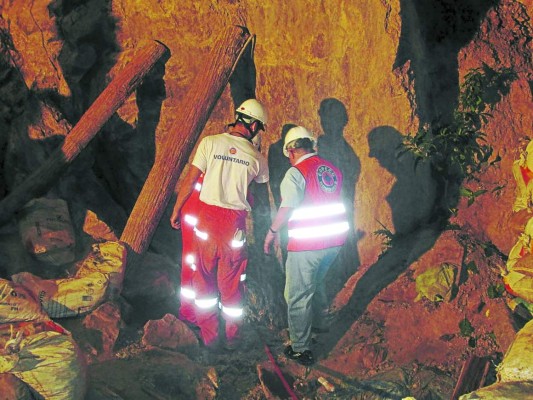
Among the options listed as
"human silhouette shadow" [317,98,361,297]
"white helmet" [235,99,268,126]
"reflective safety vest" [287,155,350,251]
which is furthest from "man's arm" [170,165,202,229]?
"human silhouette shadow" [317,98,361,297]

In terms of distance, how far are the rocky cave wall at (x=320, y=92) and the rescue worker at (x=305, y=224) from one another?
601 mm

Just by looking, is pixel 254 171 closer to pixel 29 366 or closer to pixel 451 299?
pixel 451 299

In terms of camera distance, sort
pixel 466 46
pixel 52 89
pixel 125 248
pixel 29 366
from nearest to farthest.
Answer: pixel 29 366
pixel 125 248
pixel 466 46
pixel 52 89

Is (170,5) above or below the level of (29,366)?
above

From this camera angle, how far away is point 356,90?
5.54 m

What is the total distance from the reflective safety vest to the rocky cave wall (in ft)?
2.69

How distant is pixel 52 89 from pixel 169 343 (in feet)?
9.83

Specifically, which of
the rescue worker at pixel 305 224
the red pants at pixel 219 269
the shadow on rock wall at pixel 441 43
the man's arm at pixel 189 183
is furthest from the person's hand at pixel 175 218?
Result: the shadow on rock wall at pixel 441 43

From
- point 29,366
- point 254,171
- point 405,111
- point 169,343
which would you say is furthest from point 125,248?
point 405,111

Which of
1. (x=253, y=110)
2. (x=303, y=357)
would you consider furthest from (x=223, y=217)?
(x=303, y=357)

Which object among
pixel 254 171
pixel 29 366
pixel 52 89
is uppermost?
pixel 52 89

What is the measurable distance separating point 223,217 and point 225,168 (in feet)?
1.36

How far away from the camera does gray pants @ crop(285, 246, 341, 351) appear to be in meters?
4.97

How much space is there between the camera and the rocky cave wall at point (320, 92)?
5484mm
